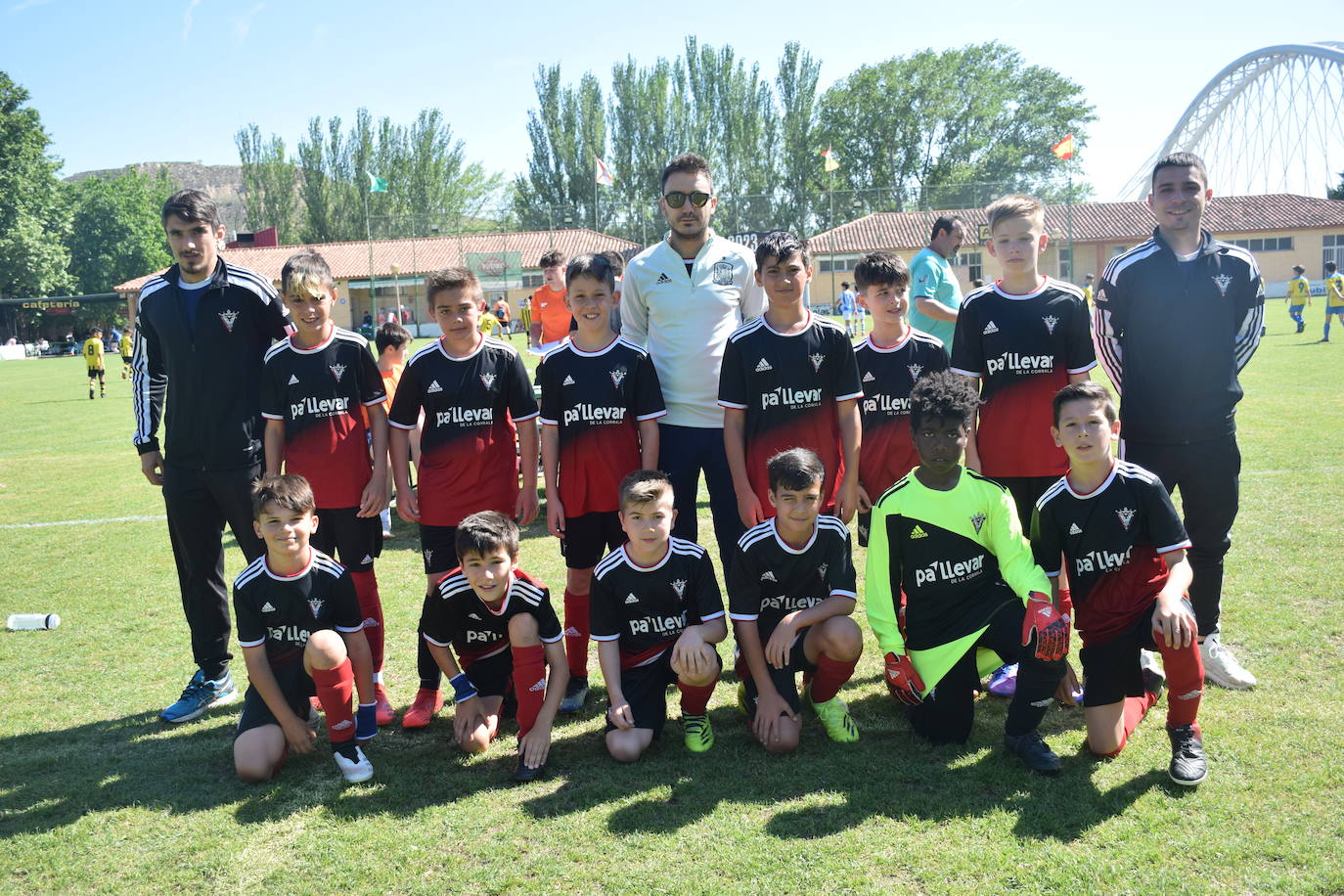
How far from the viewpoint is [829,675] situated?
3.81m

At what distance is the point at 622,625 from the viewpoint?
12.8ft

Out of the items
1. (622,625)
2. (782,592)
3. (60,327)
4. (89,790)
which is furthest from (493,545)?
(60,327)

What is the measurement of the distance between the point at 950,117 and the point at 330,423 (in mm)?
66272

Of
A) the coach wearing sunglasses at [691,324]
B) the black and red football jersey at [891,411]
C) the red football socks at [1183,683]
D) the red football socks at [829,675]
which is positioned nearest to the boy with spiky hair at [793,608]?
the red football socks at [829,675]

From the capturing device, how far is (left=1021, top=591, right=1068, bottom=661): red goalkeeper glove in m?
3.29

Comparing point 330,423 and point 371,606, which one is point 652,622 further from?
point 330,423

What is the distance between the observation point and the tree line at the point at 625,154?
52281 mm

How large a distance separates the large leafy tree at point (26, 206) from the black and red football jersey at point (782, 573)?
209 feet

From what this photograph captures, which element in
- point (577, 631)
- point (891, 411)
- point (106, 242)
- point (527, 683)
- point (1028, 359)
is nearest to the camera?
point (527, 683)

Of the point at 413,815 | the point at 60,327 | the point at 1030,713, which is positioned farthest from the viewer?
the point at 60,327

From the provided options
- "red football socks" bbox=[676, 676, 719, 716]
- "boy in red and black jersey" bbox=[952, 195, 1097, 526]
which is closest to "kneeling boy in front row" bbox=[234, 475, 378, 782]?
"red football socks" bbox=[676, 676, 719, 716]

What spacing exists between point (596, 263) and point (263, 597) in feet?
6.72

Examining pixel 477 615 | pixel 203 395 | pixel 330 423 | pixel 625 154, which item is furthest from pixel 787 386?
pixel 625 154

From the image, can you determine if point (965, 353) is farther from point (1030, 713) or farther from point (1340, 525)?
point (1340, 525)
